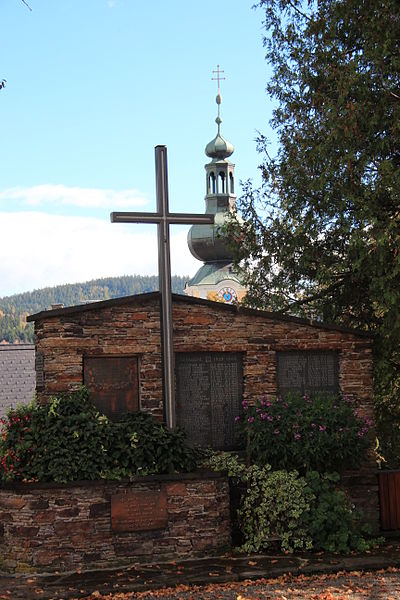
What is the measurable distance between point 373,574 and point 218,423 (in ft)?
12.4

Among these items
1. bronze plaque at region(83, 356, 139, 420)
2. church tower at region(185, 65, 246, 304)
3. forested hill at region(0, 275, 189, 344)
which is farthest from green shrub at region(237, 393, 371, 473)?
forested hill at region(0, 275, 189, 344)

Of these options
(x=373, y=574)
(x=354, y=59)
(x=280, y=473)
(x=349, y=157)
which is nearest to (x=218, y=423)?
(x=280, y=473)

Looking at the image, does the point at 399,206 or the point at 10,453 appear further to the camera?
the point at 399,206

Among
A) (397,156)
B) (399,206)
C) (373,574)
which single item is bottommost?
(373,574)

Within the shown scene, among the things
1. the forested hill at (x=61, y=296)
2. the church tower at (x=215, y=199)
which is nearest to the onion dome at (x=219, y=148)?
the church tower at (x=215, y=199)

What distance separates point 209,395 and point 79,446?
8.91 feet

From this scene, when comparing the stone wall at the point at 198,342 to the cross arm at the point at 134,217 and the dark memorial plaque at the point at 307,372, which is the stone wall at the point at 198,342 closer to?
the dark memorial plaque at the point at 307,372

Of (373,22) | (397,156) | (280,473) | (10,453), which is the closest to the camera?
(10,453)

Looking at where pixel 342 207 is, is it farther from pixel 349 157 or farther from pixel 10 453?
pixel 10 453

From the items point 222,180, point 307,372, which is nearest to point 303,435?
point 307,372

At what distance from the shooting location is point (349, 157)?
13.2m

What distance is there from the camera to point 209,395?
13562 mm

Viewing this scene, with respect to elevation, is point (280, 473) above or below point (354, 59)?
below

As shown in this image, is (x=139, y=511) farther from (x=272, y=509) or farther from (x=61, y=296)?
(x=61, y=296)
